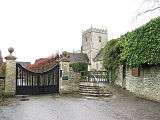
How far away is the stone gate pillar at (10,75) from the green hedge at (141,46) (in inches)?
307

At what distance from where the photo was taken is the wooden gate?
18688 millimetres

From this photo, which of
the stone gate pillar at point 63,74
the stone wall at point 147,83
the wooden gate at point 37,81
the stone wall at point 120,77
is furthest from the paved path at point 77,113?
the stone wall at point 120,77

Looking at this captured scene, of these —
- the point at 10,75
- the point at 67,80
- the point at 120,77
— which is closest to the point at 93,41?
the point at 120,77

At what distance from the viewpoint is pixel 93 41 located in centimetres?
6606

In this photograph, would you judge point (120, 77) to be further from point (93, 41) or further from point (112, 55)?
point (93, 41)

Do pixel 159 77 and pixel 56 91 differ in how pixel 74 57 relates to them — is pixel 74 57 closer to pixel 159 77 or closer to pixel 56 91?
pixel 56 91

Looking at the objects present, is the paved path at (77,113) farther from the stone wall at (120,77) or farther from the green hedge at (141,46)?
the stone wall at (120,77)

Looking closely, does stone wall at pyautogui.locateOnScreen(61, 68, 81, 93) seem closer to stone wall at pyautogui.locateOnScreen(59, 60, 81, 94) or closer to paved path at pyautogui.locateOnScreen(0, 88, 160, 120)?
stone wall at pyautogui.locateOnScreen(59, 60, 81, 94)

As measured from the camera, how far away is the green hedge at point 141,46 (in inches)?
637

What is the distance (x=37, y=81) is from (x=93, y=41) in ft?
156

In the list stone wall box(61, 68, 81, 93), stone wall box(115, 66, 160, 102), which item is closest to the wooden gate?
stone wall box(61, 68, 81, 93)

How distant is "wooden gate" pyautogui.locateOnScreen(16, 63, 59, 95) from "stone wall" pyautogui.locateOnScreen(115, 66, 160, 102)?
5.32 metres

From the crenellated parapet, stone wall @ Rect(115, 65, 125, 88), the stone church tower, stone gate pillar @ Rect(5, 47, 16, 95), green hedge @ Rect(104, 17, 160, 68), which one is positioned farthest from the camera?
the crenellated parapet

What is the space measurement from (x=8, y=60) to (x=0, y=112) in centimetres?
682
